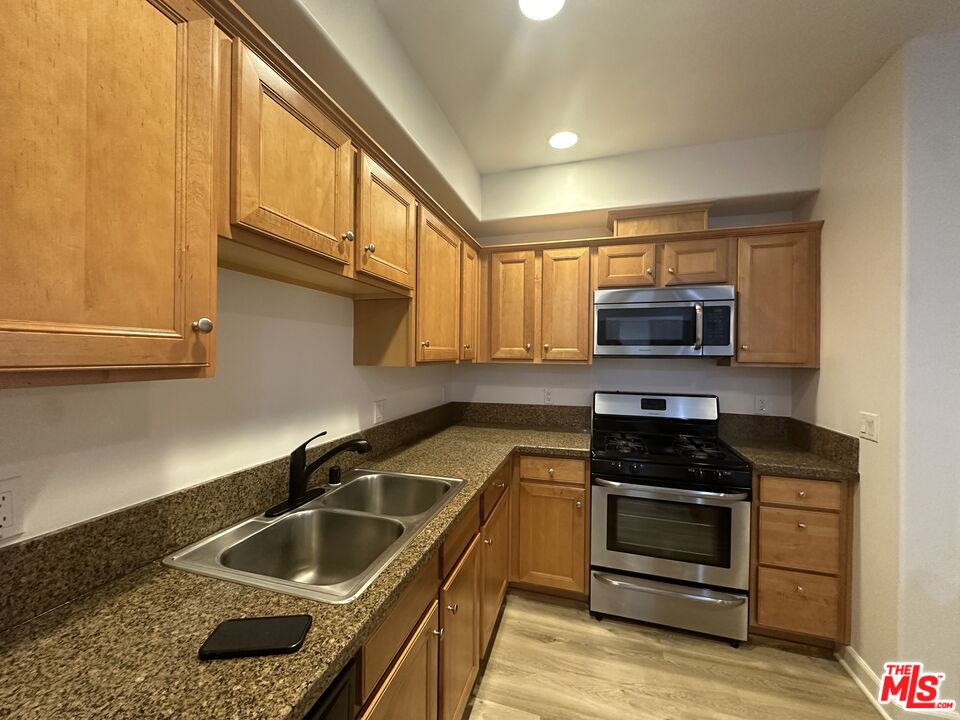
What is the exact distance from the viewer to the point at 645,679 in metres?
1.73

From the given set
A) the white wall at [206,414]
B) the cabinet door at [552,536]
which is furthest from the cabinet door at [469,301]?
the cabinet door at [552,536]

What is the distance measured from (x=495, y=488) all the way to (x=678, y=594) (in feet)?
3.75

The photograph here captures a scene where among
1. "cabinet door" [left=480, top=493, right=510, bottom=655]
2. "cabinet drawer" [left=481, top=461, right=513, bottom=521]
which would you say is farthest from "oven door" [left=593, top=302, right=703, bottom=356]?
"cabinet door" [left=480, top=493, right=510, bottom=655]

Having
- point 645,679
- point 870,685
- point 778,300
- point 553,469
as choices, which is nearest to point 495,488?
point 553,469

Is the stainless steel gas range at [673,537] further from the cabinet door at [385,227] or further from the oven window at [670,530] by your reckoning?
the cabinet door at [385,227]

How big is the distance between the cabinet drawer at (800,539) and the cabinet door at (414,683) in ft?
5.77

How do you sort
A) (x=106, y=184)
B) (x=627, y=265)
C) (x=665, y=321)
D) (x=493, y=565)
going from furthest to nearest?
(x=627, y=265) < (x=665, y=321) < (x=493, y=565) < (x=106, y=184)

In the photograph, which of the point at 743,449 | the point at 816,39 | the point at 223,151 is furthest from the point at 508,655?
the point at 816,39

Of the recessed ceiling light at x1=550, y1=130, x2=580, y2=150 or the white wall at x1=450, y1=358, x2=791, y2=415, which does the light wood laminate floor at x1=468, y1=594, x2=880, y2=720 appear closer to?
the white wall at x1=450, y1=358, x2=791, y2=415

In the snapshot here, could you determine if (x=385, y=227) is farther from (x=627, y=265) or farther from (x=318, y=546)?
(x=627, y=265)

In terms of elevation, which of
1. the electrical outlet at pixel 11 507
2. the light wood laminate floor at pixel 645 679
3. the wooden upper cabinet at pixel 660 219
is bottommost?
the light wood laminate floor at pixel 645 679

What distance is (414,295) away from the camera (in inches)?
68.2

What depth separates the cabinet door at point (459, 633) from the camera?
1.23m

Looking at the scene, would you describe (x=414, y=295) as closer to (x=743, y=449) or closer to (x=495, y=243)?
(x=495, y=243)
